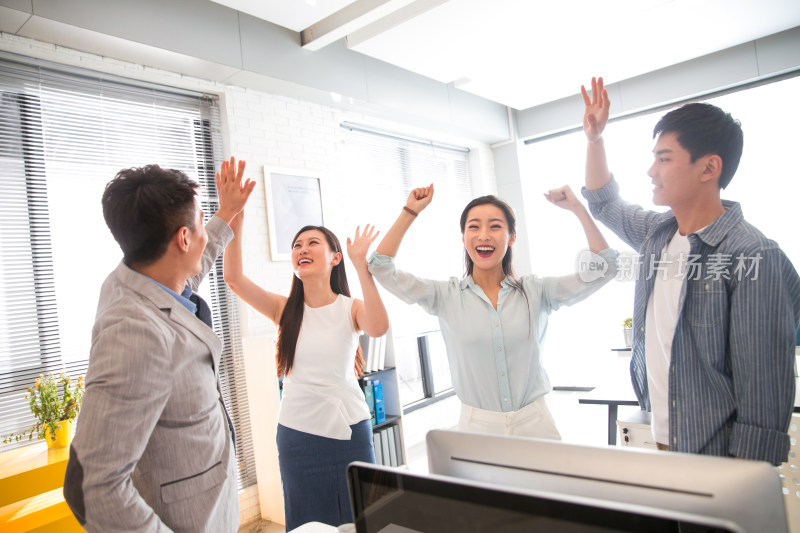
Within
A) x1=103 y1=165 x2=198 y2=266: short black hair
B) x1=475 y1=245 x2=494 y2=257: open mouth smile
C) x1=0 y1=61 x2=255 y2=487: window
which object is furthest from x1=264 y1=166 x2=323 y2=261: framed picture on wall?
x1=103 y1=165 x2=198 y2=266: short black hair

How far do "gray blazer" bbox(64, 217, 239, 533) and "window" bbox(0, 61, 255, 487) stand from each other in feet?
6.76

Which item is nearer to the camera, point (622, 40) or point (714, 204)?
point (714, 204)

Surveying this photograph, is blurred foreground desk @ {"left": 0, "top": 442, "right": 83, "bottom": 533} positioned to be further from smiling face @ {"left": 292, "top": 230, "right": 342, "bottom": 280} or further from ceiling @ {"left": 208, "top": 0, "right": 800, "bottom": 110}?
ceiling @ {"left": 208, "top": 0, "right": 800, "bottom": 110}

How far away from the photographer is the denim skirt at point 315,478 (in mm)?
2000

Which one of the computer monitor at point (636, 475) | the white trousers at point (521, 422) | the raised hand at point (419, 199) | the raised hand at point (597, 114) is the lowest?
the white trousers at point (521, 422)

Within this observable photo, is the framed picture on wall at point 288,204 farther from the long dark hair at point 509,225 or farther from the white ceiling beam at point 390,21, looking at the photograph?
the long dark hair at point 509,225

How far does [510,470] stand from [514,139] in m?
6.00

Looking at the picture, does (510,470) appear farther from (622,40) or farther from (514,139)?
(514,139)

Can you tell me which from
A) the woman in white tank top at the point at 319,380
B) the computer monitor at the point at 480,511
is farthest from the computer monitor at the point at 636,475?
the woman in white tank top at the point at 319,380

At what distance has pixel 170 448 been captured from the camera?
3.60 ft

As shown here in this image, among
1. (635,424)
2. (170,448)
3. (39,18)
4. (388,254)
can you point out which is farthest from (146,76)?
(635,424)

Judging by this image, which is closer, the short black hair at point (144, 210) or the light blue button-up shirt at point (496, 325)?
the short black hair at point (144, 210)

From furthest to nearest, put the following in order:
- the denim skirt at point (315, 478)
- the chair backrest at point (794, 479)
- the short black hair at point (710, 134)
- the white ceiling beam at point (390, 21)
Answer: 1. the white ceiling beam at point (390, 21)
2. the chair backrest at point (794, 479)
3. the denim skirt at point (315, 478)
4. the short black hair at point (710, 134)

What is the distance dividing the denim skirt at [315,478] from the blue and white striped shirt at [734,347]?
47.3 inches
